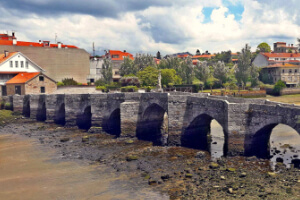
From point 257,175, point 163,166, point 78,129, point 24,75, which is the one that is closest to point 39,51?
point 24,75

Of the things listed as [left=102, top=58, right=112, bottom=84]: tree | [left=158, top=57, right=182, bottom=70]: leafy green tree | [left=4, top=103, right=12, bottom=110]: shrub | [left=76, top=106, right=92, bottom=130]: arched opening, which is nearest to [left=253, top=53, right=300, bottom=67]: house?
[left=158, top=57, right=182, bottom=70]: leafy green tree

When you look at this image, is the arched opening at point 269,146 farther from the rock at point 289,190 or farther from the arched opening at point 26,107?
the arched opening at point 26,107

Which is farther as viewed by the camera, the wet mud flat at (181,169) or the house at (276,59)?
the house at (276,59)

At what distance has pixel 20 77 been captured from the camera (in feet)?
210

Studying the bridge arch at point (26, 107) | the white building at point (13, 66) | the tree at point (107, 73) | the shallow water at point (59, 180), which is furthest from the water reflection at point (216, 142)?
the white building at point (13, 66)

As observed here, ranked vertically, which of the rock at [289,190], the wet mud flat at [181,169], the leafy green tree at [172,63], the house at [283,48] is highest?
the house at [283,48]

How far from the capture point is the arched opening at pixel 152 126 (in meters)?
37.3

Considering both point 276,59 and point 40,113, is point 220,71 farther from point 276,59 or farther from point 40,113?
point 40,113

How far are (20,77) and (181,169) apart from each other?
5136cm

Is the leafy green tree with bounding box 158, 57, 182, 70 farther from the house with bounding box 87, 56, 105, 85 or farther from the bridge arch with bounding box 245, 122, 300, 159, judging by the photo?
the bridge arch with bounding box 245, 122, 300, 159

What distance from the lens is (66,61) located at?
78750 mm

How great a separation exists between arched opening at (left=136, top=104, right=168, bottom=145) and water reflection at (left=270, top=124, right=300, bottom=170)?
1274cm

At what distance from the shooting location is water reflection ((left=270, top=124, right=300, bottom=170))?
25.8 m

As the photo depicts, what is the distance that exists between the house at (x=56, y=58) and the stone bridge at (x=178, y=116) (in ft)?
74.5
